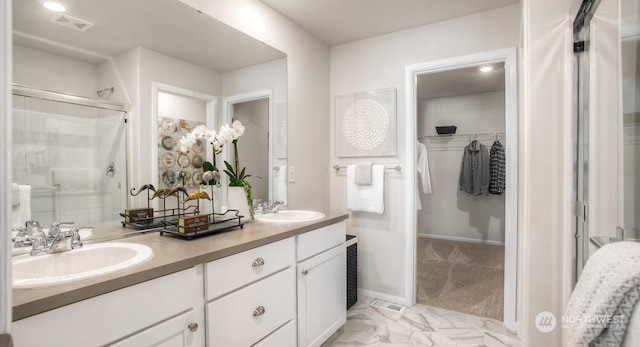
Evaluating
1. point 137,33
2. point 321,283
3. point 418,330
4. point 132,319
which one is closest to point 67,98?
point 137,33

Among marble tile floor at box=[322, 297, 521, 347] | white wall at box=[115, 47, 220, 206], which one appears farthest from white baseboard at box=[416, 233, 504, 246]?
white wall at box=[115, 47, 220, 206]

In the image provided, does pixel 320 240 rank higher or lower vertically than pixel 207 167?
lower

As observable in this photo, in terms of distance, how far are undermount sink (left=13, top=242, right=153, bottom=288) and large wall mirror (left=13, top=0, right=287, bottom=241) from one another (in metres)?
0.25

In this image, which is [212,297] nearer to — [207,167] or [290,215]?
[207,167]

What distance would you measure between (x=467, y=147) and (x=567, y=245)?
3456mm

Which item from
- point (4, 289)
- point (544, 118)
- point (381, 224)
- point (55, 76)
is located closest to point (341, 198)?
point (381, 224)

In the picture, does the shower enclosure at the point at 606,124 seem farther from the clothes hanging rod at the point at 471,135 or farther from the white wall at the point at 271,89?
the clothes hanging rod at the point at 471,135

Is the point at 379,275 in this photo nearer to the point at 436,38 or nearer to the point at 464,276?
the point at 464,276

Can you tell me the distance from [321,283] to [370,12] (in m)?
1.95

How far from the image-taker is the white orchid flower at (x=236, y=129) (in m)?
1.91

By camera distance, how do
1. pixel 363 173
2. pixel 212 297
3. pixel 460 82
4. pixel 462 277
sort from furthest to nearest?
1. pixel 460 82
2. pixel 462 277
3. pixel 363 173
4. pixel 212 297

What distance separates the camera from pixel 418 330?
2244 millimetres

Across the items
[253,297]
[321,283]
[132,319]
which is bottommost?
[321,283]

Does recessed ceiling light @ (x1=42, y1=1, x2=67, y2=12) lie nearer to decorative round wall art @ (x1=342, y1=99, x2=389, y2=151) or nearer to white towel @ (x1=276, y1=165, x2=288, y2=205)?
white towel @ (x1=276, y1=165, x2=288, y2=205)
